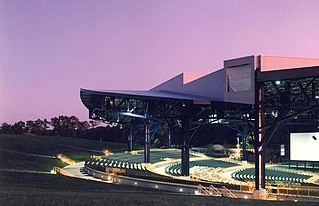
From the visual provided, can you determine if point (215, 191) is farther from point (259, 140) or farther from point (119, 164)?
point (119, 164)

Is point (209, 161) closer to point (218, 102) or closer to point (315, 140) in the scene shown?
point (315, 140)

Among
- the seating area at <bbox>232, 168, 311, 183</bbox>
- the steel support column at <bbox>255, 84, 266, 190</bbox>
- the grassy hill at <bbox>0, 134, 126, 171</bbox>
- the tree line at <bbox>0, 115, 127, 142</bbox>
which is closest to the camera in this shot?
the steel support column at <bbox>255, 84, 266, 190</bbox>

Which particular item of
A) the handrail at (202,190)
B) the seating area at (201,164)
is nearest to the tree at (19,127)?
the seating area at (201,164)

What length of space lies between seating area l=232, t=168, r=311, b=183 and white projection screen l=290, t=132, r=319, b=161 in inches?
99.6

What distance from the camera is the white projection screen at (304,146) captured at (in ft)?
151

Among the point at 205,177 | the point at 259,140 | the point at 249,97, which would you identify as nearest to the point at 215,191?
the point at 259,140

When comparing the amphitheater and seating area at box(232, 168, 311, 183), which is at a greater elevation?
the amphitheater

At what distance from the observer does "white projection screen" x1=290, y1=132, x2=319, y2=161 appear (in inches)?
1812

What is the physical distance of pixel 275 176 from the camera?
51.2 meters

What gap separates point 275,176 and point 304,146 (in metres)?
5.76

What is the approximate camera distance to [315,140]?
4628 centimetres

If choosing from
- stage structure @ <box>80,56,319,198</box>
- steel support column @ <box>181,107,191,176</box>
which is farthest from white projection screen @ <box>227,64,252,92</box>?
steel support column @ <box>181,107,191,176</box>

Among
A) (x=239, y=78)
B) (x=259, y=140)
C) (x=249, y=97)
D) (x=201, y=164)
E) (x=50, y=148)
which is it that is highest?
(x=239, y=78)

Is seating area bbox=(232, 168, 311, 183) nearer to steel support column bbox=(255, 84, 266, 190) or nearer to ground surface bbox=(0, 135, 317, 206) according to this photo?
steel support column bbox=(255, 84, 266, 190)
